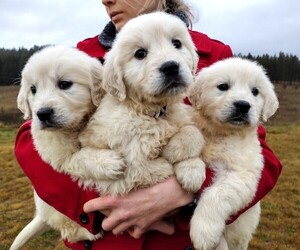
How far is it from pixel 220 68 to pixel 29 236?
207 centimetres

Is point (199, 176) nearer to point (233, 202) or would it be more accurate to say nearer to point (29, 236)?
point (233, 202)

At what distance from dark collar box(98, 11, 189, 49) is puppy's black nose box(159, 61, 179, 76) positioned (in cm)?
101

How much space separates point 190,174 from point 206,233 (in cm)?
40

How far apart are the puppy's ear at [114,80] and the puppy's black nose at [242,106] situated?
0.85 meters

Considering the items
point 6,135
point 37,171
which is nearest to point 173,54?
point 37,171

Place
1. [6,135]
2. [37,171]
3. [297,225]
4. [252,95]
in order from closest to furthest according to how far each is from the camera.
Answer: [37,171] → [252,95] → [297,225] → [6,135]

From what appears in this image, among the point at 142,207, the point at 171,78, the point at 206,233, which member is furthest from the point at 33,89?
the point at 206,233

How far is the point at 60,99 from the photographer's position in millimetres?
2867

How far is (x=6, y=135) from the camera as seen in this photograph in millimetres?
30344

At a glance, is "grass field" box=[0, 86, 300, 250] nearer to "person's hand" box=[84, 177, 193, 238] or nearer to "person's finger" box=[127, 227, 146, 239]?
"person's hand" box=[84, 177, 193, 238]

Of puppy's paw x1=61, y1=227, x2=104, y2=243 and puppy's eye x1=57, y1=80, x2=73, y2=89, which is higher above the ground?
puppy's eye x1=57, y1=80, x2=73, y2=89

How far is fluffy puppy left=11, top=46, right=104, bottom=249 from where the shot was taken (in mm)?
2830

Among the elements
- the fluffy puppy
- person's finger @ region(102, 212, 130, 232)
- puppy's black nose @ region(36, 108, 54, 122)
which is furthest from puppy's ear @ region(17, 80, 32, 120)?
person's finger @ region(102, 212, 130, 232)

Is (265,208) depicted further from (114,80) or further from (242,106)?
(114,80)
